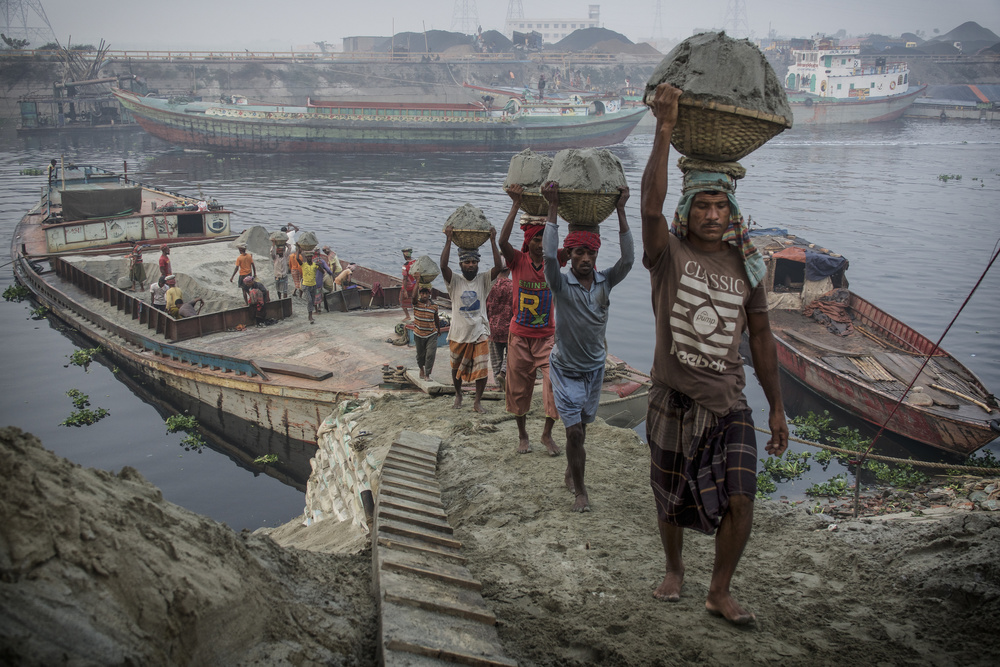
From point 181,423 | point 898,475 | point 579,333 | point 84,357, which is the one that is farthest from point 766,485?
point 84,357

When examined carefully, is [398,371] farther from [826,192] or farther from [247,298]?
[826,192]

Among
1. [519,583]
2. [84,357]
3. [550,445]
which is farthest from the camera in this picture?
[84,357]

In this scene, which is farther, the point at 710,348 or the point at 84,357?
the point at 84,357

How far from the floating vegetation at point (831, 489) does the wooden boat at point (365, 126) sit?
1554 inches

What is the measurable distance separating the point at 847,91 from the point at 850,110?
2166 millimetres

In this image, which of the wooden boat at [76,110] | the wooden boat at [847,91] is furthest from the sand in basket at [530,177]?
the wooden boat at [847,91]

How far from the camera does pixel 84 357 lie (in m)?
14.8

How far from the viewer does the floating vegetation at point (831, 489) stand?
392 inches

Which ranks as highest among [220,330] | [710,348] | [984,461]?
[710,348]

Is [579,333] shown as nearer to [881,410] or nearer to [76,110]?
[881,410]

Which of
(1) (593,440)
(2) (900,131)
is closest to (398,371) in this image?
(1) (593,440)

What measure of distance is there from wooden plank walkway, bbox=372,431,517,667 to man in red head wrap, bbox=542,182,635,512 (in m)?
0.99

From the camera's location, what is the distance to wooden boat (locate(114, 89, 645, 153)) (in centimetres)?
4697

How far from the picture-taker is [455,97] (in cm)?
6831
